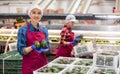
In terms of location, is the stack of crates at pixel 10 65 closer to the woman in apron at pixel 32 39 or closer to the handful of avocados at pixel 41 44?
the woman in apron at pixel 32 39

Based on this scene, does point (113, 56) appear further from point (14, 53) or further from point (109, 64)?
point (14, 53)

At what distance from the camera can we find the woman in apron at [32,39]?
3.03m

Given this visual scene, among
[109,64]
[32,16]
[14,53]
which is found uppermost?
[32,16]

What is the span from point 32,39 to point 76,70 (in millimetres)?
669

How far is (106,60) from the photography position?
10.1 ft

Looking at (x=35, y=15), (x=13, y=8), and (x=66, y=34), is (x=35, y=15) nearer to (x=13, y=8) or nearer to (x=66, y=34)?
(x=66, y=34)

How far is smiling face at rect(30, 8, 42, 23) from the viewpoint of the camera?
300cm

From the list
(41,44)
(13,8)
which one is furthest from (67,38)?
(13,8)

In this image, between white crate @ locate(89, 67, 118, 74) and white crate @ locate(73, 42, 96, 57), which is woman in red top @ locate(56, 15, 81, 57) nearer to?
white crate @ locate(73, 42, 96, 57)

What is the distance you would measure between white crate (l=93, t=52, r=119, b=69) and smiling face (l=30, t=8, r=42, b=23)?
85cm

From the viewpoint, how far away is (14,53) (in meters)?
4.50

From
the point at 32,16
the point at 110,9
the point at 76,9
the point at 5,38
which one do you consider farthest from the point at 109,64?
the point at 110,9

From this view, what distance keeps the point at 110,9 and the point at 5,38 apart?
6.62m

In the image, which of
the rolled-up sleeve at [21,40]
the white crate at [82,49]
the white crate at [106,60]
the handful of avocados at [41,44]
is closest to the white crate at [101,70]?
the white crate at [106,60]
